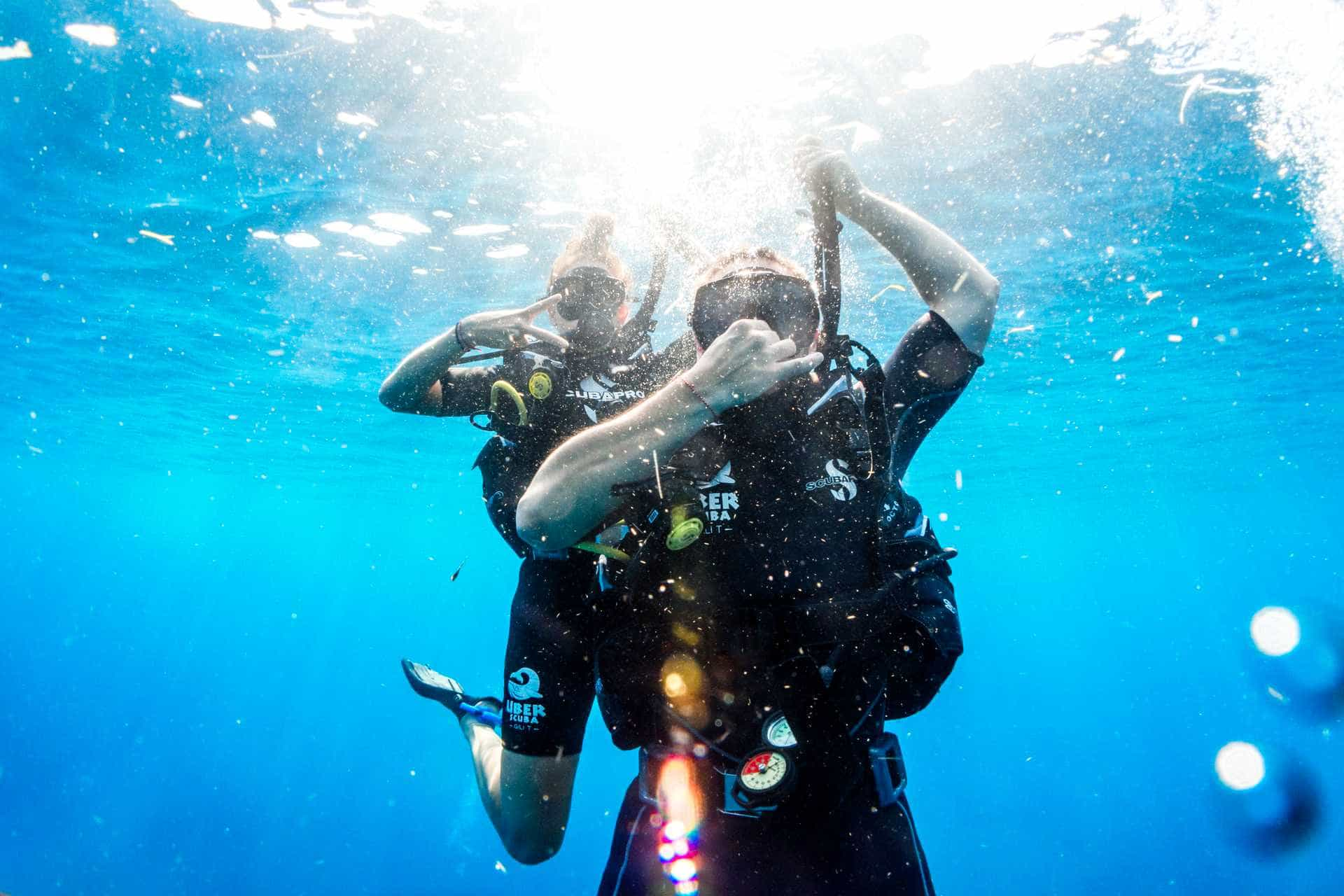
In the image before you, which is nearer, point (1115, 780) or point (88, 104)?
point (88, 104)

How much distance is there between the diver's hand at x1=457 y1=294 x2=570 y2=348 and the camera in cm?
398

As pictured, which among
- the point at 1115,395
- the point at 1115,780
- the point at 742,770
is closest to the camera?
the point at 742,770

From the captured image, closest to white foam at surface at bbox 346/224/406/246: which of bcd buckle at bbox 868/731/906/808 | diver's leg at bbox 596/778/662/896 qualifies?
diver's leg at bbox 596/778/662/896

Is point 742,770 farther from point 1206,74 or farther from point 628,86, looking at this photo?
point 1206,74

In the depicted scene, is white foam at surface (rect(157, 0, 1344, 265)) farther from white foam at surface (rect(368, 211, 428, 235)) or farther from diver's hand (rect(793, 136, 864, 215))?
diver's hand (rect(793, 136, 864, 215))

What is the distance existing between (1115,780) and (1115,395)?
39.9 metres

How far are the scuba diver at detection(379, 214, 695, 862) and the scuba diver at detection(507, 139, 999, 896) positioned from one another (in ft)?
3.15

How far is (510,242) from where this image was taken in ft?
42.3

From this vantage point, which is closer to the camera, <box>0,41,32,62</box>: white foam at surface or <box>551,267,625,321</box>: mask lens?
<box>551,267,625,321</box>: mask lens

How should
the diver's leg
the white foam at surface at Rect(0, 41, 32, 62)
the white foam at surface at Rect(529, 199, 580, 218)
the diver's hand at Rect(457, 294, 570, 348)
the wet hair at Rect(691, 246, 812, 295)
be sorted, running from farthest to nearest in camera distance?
the white foam at surface at Rect(529, 199, 580, 218), the white foam at surface at Rect(0, 41, 32, 62), the diver's hand at Rect(457, 294, 570, 348), the wet hair at Rect(691, 246, 812, 295), the diver's leg

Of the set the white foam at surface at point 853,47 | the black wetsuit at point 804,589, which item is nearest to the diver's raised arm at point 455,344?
the black wetsuit at point 804,589

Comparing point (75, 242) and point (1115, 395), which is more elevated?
point (75, 242)

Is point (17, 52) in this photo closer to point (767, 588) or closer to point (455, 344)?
point (455, 344)

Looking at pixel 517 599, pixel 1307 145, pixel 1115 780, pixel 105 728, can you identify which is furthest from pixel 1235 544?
pixel 105 728
